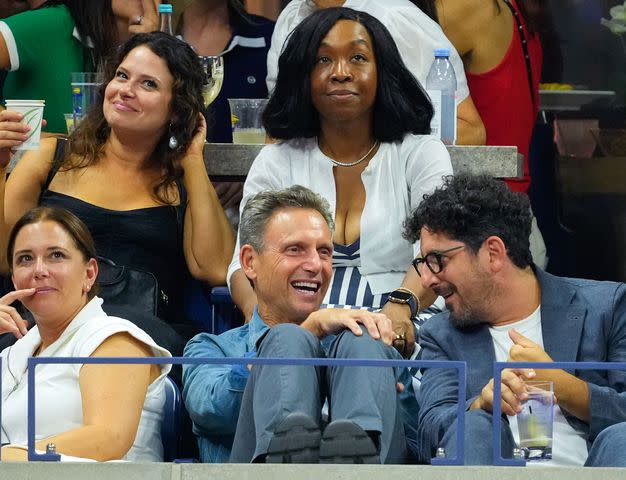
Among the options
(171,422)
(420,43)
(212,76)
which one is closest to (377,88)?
(420,43)

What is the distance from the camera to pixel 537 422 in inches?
147

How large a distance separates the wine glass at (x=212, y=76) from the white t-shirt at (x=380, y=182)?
0.49 m

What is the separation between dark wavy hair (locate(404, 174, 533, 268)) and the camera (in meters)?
4.37

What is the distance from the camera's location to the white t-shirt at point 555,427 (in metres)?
3.87

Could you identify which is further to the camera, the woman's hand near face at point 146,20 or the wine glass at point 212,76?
the woman's hand near face at point 146,20

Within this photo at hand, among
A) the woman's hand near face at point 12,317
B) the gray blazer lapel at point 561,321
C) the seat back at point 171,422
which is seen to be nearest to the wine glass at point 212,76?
the woman's hand near face at point 12,317

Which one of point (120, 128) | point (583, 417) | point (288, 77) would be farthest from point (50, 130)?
point (583, 417)

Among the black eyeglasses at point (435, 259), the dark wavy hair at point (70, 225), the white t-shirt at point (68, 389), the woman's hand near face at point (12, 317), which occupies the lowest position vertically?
the white t-shirt at point (68, 389)

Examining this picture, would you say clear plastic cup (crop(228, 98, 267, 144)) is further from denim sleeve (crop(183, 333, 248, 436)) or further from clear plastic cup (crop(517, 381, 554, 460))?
clear plastic cup (crop(517, 381, 554, 460))

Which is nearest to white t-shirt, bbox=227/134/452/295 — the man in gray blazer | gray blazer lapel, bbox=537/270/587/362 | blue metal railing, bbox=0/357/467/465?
the man in gray blazer

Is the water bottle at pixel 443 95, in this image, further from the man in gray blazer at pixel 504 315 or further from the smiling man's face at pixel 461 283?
the smiling man's face at pixel 461 283

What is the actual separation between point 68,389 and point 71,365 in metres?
0.08

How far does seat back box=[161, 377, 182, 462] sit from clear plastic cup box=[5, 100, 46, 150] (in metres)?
1.03

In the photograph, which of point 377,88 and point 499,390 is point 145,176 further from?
point 499,390
